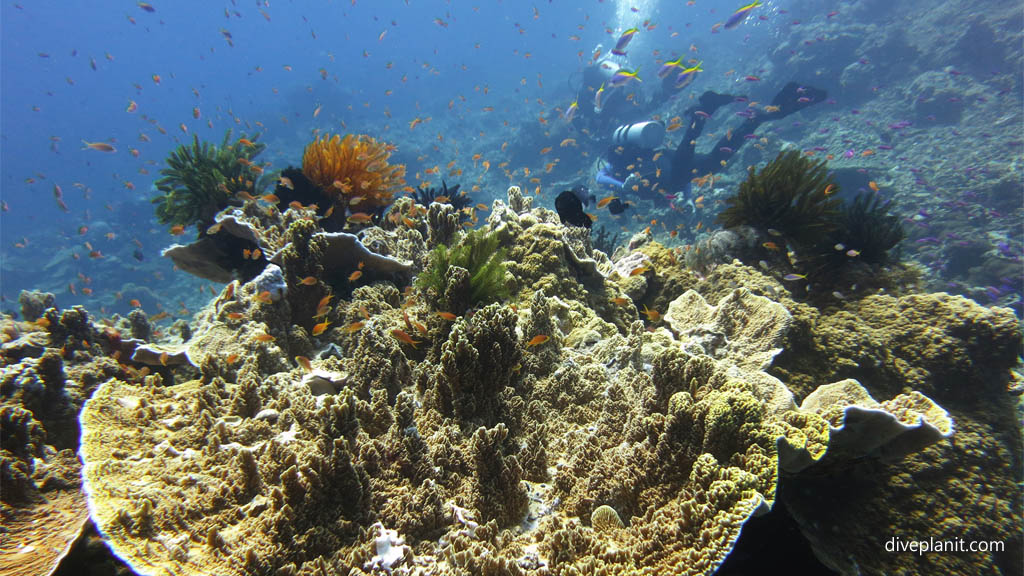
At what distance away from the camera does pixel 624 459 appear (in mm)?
2209

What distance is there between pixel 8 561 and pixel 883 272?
8.40 metres

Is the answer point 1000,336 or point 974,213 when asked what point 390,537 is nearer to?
point 1000,336

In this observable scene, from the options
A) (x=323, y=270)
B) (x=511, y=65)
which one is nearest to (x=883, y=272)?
(x=323, y=270)

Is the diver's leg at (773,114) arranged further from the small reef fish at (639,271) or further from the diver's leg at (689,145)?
the small reef fish at (639,271)

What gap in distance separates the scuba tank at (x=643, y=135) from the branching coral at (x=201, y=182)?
40.4ft

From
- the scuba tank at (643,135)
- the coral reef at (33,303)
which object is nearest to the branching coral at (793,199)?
the scuba tank at (643,135)

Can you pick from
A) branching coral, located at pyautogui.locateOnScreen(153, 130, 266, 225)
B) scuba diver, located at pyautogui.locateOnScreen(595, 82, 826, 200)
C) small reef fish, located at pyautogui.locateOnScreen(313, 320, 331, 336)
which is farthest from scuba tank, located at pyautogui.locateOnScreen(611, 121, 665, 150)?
small reef fish, located at pyautogui.locateOnScreen(313, 320, 331, 336)

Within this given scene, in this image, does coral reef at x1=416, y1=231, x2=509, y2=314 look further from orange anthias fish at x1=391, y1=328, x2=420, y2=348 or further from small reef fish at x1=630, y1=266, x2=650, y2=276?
small reef fish at x1=630, y1=266, x2=650, y2=276

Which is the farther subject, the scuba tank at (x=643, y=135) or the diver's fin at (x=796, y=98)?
the diver's fin at (x=796, y=98)

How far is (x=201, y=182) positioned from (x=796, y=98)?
18.7m

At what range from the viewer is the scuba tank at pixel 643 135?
14016 mm

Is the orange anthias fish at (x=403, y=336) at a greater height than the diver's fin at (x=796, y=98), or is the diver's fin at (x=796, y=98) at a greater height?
the diver's fin at (x=796, y=98)

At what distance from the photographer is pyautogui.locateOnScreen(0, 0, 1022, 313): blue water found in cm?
2061

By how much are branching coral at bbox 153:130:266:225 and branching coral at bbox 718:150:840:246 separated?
25.1 ft
